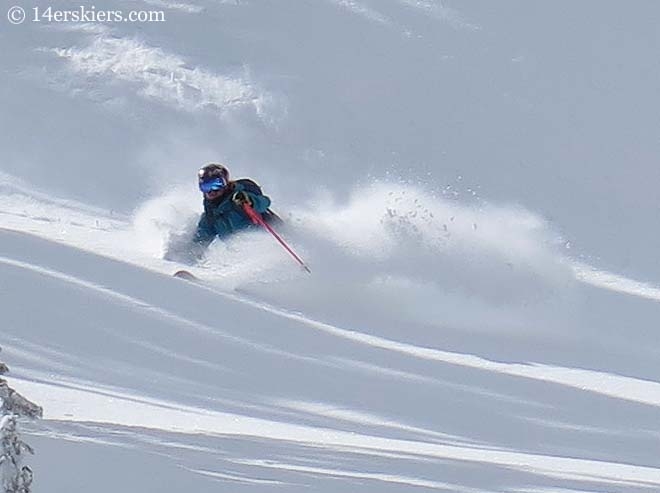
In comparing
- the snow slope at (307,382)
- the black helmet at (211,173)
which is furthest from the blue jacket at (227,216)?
the snow slope at (307,382)

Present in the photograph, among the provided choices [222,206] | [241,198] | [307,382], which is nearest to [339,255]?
[241,198]

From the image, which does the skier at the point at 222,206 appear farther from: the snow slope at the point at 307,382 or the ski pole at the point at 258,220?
the snow slope at the point at 307,382

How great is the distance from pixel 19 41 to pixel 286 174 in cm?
525

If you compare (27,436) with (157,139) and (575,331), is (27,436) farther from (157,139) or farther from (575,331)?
(157,139)

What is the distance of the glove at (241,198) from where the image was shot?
12367mm

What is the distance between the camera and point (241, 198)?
12367mm

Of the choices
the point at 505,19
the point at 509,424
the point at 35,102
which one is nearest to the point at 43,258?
the point at 509,424

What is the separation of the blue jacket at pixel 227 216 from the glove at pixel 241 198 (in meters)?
0.04

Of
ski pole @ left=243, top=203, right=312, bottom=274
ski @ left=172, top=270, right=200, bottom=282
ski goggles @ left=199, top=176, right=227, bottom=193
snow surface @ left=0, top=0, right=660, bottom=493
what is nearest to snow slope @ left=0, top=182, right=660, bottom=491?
snow surface @ left=0, top=0, right=660, bottom=493

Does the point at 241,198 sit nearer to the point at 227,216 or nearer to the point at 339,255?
the point at 227,216

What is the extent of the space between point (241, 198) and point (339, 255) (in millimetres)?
886

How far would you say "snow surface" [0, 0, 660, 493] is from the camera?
6.19 meters

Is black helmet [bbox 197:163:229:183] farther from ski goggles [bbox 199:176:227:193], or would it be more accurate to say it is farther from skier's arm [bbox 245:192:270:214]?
skier's arm [bbox 245:192:270:214]

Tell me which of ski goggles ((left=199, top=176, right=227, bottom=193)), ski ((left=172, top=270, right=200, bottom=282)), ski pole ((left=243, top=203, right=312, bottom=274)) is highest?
ski goggles ((left=199, top=176, right=227, bottom=193))
